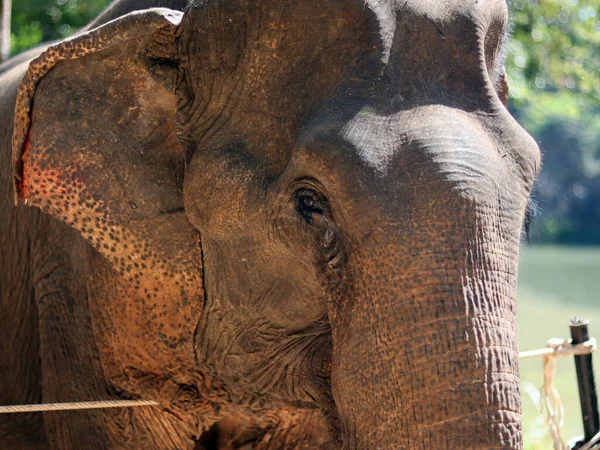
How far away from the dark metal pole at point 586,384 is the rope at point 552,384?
4 cm

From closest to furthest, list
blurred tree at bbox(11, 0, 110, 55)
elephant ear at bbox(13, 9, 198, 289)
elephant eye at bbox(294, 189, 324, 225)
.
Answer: elephant eye at bbox(294, 189, 324, 225) < elephant ear at bbox(13, 9, 198, 289) < blurred tree at bbox(11, 0, 110, 55)

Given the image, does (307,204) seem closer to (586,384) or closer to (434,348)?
(434,348)

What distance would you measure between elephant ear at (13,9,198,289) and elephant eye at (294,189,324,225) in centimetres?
43

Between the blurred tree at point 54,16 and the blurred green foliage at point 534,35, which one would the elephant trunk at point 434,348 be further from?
the blurred tree at point 54,16

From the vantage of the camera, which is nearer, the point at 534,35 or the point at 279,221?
the point at 279,221

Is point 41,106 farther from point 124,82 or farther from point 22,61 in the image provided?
point 22,61

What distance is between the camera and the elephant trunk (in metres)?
1.69

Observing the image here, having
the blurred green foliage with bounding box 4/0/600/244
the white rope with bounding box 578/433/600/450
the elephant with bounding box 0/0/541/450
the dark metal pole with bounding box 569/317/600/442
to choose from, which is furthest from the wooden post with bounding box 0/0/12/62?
the white rope with bounding box 578/433/600/450

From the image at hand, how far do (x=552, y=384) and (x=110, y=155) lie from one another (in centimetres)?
150

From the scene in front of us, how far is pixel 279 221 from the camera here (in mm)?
2012

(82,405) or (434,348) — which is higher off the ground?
(434,348)

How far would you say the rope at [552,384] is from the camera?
118 inches

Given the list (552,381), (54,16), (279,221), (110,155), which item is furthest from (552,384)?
(54,16)

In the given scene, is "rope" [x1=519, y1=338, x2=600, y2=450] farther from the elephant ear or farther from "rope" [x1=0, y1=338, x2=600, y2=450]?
the elephant ear
